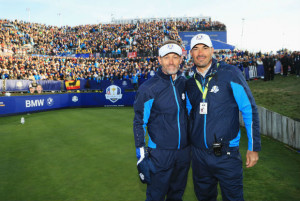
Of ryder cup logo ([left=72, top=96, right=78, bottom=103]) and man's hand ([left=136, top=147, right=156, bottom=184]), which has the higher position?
man's hand ([left=136, top=147, right=156, bottom=184])

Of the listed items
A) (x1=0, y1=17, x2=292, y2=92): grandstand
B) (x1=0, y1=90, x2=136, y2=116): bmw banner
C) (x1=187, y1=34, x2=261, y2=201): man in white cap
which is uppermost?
(x1=0, y1=17, x2=292, y2=92): grandstand

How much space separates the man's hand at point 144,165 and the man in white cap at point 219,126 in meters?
0.66

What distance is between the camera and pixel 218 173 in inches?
139

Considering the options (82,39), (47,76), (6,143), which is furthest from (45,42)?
(6,143)

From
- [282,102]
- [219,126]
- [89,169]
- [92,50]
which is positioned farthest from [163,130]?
[92,50]

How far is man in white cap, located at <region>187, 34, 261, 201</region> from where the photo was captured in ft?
11.4

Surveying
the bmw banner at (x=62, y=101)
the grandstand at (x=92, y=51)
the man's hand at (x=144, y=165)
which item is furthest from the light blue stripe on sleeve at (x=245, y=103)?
the grandstand at (x=92, y=51)

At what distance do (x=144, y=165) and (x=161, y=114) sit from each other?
2.56 feet

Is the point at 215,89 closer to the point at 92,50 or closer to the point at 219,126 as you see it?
the point at 219,126

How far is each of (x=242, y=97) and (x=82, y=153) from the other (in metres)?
6.22

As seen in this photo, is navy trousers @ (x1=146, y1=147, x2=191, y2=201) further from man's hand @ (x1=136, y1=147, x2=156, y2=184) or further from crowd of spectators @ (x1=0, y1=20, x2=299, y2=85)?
crowd of spectators @ (x1=0, y1=20, x2=299, y2=85)

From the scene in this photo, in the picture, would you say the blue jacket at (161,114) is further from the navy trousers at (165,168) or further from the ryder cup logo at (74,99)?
the ryder cup logo at (74,99)

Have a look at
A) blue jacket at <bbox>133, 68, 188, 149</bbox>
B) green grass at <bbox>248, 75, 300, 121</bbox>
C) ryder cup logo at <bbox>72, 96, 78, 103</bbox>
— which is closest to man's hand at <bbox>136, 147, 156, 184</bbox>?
blue jacket at <bbox>133, 68, 188, 149</bbox>

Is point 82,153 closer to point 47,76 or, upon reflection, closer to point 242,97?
point 242,97
